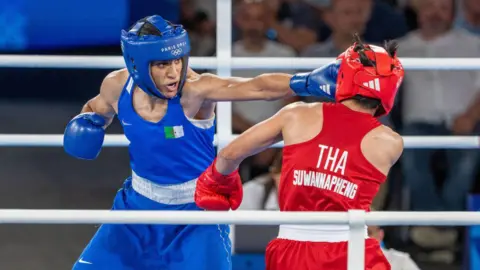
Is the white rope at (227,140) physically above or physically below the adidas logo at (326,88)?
below

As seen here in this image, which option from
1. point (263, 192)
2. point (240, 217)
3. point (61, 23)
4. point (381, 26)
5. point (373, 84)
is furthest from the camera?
point (61, 23)

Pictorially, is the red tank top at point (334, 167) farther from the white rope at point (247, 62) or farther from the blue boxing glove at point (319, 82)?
the white rope at point (247, 62)

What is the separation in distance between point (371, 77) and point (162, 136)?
2.37 feet

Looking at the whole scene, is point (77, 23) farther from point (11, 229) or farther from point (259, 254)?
point (259, 254)

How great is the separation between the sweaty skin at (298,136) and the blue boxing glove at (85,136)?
53 cm

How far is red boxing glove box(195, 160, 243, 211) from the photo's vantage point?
2.70 m

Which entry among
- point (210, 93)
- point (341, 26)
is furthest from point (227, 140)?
point (341, 26)

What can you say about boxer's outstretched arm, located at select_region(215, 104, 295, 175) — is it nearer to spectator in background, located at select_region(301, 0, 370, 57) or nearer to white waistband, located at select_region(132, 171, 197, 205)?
white waistband, located at select_region(132, 171, 197, 205)

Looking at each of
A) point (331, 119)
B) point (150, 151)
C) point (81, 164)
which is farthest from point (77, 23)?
point (331, 119)

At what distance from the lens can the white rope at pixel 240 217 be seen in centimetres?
215

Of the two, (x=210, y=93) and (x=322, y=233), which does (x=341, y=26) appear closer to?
(x=210, y=93)

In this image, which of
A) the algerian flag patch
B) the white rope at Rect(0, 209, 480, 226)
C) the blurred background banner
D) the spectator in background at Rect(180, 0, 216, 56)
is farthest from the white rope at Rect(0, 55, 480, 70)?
the blurred background banner

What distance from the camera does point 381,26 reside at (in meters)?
4.56

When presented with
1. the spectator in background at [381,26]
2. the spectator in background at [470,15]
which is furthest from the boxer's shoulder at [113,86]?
the spectator in background at [470,15]
